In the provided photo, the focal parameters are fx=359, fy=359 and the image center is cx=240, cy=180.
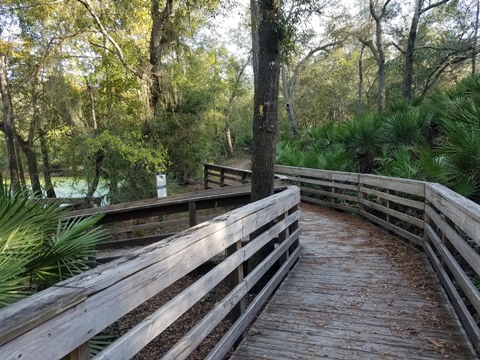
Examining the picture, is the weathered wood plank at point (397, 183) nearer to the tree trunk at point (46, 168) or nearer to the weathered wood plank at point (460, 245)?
the weathered wood plank at point (460, 245)

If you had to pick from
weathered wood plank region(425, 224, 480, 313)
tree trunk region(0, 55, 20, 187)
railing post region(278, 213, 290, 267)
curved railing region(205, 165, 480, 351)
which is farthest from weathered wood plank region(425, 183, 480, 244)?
tree trunk region(0, 55, 20, 187)

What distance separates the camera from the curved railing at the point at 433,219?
10.1ft

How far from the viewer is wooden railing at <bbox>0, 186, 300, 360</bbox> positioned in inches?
47.8

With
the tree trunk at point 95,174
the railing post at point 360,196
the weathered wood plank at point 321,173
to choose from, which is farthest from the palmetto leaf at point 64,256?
the tree trunk at point 95,174

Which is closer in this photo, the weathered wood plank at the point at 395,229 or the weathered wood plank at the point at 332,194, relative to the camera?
the weathered wood plank at the point at 395,229

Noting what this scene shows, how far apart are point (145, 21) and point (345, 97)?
32.9 meters

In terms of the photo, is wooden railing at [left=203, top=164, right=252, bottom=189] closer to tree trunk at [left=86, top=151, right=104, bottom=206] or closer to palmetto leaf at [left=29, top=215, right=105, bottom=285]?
tree trunk at [left=86, top=151, right=104, bottom=206]

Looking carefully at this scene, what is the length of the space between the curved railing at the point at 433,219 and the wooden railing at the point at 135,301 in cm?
187

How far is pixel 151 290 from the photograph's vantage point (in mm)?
1946

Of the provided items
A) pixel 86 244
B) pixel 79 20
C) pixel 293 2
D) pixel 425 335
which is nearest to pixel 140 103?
pixel 79 20

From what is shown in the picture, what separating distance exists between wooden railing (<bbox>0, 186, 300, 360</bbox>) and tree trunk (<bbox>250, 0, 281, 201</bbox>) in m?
1.38

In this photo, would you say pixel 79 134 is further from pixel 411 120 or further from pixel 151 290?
pixel 151 290

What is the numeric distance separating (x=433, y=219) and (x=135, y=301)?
13.9ft

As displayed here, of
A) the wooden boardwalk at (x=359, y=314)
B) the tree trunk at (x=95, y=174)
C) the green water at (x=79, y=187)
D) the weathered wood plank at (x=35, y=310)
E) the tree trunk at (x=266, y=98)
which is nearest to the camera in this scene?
the weathered wood plank at (x=35, y=310)
